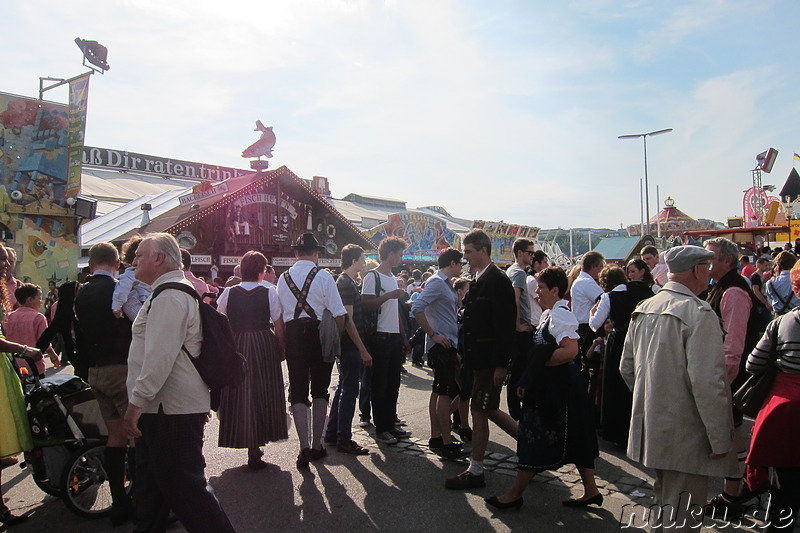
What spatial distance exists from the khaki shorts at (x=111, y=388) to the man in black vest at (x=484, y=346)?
101 inches

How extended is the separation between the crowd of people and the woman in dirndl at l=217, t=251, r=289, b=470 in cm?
2

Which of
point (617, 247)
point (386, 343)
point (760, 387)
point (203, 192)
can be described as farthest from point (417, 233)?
point (760, 387)

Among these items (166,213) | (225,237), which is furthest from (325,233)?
(166,213)

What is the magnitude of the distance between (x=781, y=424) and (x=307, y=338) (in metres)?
3.69

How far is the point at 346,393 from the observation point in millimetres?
6059

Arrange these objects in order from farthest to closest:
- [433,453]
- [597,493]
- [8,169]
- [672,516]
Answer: [8,169] → [433,453] → [597,493] → [672,516]

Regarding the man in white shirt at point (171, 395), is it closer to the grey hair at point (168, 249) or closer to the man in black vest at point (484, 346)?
the grey hair at point (168, 249)

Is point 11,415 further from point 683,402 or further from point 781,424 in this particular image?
point 781,424

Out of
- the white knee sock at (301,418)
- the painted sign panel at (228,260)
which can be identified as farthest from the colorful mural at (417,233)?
the white knee sock at (301,418)

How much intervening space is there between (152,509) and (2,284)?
251cm

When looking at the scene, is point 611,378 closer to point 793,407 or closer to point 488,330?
point 488,330

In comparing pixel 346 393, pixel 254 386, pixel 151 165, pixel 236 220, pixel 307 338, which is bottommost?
pixel 346 393

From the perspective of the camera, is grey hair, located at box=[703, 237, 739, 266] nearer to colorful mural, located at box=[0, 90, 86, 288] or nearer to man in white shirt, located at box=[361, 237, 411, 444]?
man in white shirt, located at box=[361, 237, 411, 444]

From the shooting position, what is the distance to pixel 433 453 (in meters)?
5.75
